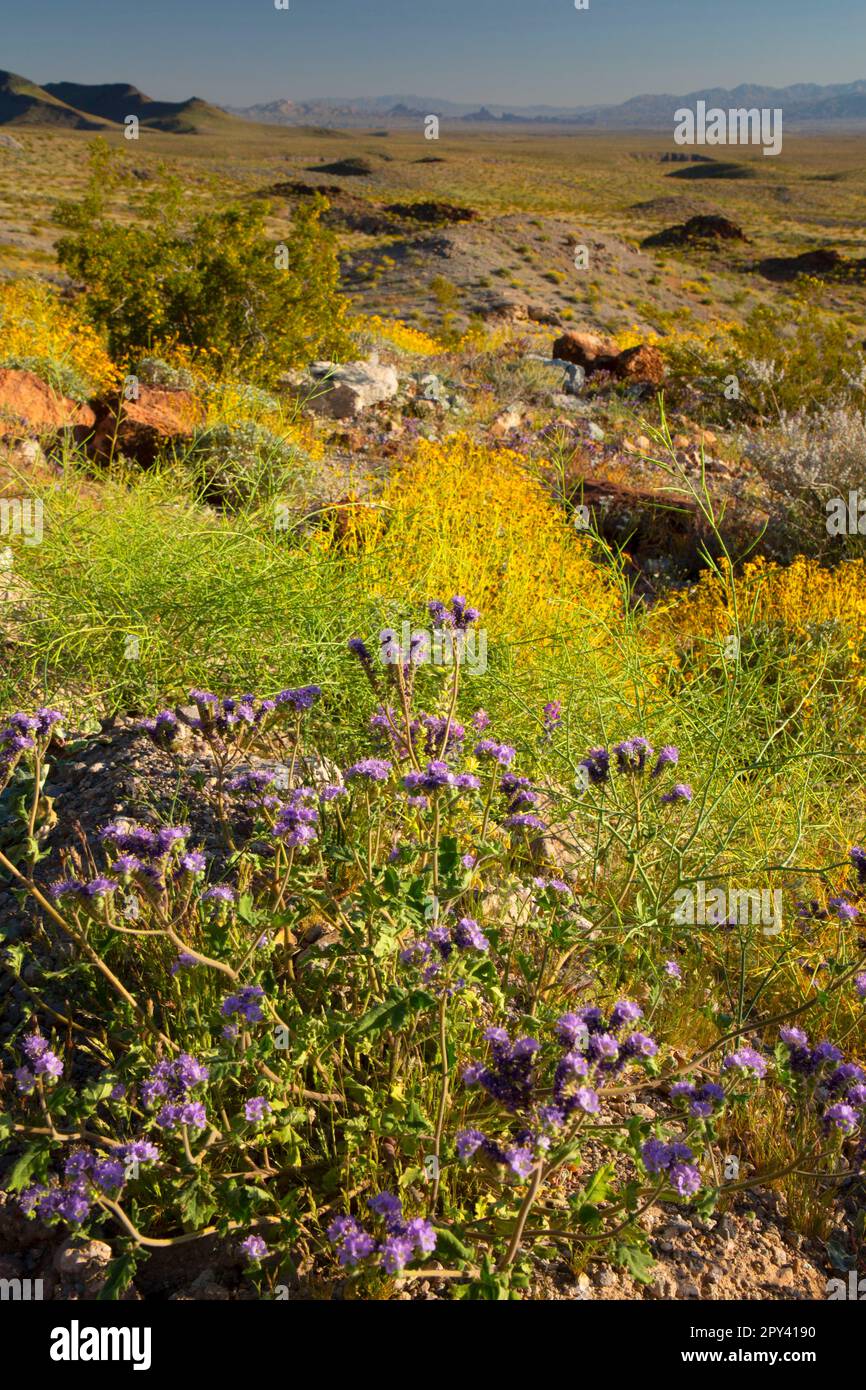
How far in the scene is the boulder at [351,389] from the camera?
8.88 m

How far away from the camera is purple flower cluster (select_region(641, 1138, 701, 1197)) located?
1407 millimetres

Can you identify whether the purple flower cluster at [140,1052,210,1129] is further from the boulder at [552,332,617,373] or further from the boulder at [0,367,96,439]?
the boulder at [552,332,617,373]

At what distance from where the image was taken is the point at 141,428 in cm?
620

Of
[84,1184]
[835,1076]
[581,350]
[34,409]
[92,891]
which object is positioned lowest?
[84,1184]

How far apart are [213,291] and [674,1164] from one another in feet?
30.0

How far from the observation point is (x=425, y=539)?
484 centimetres

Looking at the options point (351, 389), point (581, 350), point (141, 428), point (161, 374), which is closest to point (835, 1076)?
point (141, 428)

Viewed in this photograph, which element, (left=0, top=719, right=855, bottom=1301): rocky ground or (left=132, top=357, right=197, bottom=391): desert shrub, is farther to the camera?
(left=132, top=357, right=197, bottom=391): desert shrub

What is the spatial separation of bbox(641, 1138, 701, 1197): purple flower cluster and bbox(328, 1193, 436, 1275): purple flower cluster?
1.19 feet

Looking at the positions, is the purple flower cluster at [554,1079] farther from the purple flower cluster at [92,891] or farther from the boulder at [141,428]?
the boulder at [141,428]

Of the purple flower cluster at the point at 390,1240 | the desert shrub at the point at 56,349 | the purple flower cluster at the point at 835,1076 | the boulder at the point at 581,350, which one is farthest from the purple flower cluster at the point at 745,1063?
the boulder at the point at 581,350

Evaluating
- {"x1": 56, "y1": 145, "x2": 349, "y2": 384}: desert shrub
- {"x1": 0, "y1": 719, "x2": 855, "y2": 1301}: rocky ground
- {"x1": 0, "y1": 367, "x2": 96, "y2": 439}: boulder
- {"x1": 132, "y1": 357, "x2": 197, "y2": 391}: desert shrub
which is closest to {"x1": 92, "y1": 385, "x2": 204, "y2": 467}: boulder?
{"x1": 0, "y1": 367, "x2": 96, "y2": 439}: boulder

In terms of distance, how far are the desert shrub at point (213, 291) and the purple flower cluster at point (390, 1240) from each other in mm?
8562

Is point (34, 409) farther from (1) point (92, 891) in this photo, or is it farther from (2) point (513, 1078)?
(2) point (513, 1078)
